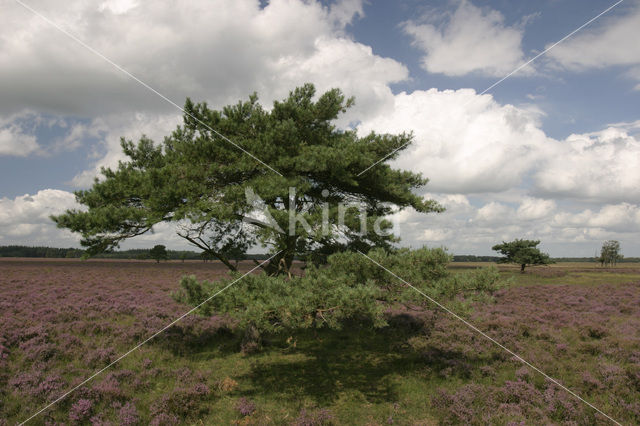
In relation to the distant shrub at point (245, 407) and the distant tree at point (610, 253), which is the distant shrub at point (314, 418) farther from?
the distant tree at point (610, 253)

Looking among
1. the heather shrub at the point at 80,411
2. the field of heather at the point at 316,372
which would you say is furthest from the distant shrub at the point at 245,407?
the heather shrub at the point at 80,411

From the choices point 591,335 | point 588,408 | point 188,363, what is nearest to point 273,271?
Result: point 188,363

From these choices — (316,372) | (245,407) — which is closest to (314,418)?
(245,407)

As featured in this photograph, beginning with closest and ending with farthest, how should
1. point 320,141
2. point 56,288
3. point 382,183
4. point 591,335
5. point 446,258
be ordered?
point 446,258 → point 382,183 → point 320,141 → point 591,335 → point 56,288

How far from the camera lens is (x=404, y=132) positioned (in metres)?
11.5

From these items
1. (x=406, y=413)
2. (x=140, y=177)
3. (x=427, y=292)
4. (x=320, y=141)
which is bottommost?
Result: (x=406, y=413)

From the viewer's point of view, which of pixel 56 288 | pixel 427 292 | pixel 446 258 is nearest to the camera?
pixel 427 292

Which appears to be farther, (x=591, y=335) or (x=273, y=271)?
(x=591, y=335)

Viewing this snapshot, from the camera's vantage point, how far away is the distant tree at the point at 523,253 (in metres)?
55.8

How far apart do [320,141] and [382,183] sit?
2871 mm

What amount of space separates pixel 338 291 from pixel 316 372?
17.3 ft

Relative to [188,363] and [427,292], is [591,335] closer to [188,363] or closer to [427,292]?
[427,292]

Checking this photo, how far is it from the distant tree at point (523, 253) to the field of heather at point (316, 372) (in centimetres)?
4254

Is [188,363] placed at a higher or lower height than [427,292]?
lower
